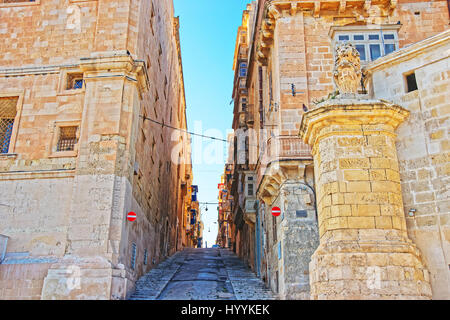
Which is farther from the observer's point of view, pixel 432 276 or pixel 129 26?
pixel 129 26

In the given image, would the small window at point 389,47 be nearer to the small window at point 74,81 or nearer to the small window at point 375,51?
the small window at point 375,51

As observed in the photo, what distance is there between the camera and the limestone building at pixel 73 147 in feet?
42.2

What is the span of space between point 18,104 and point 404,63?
12.4 m

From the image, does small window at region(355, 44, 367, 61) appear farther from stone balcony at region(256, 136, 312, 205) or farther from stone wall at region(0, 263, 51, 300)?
stone wall at region(0, 263, 51, 300)

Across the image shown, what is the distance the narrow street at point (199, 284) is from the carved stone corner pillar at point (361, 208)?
677 cm

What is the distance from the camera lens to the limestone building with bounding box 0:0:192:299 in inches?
506

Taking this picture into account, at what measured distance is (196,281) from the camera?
54.6ft

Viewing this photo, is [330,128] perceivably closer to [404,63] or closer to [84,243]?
[404,63]

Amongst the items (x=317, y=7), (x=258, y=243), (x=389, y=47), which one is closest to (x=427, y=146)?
(x=389, y=47)

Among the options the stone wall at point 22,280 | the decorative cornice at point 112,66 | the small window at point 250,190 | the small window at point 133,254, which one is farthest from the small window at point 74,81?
the small window at point 250,190

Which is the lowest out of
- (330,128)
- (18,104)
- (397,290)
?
(397,290)

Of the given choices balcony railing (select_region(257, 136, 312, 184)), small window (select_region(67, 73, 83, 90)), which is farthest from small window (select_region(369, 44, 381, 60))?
small window (select_region(67, 73, 83, 90))

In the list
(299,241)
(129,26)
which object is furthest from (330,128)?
(129,26)

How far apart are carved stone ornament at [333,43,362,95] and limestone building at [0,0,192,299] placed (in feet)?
24.8
